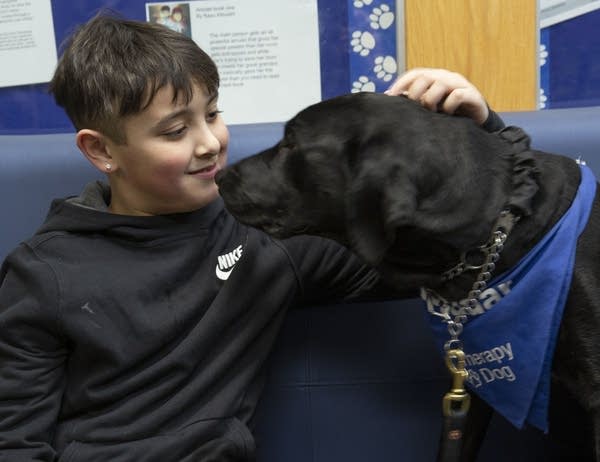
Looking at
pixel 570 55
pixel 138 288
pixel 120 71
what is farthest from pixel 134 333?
pixel 570 55

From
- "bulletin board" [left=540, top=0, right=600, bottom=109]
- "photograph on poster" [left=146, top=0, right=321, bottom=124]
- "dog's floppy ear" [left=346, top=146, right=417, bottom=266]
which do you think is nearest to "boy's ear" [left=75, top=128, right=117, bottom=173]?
"dog's floppy ear" [left=346, top=146, right=417, bottom=266]

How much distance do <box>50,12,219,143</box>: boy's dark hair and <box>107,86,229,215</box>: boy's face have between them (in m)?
0.02

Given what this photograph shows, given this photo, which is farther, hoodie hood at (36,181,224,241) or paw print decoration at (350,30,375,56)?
paw print decoration at (350,30,375,56)

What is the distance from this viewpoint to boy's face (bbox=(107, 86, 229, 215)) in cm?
104

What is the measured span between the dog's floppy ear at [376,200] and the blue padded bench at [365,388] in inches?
15.6

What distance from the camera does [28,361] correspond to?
101 centimetres

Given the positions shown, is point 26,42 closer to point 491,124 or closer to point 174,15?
point 174,15

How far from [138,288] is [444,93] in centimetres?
58

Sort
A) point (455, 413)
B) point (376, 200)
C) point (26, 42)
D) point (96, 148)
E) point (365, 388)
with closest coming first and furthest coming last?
1. point (376, 200)
2. point (455, 413)
3. point (96, 148)
4. point (365, 388)
5. point (26, 42)

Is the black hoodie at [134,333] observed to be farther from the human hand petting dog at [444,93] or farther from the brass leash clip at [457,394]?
the human hand petting dog at [444,93]

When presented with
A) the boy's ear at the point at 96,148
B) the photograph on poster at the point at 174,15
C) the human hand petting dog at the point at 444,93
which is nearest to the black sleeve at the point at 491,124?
the human hand petting dog at the point at 444,93

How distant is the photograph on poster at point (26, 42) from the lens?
1754 mm

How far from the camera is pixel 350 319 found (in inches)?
50.2

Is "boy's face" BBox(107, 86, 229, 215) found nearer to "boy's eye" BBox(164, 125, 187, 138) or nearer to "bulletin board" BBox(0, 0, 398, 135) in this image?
"boy's eye" BBox(164, 125, 187, 138)
